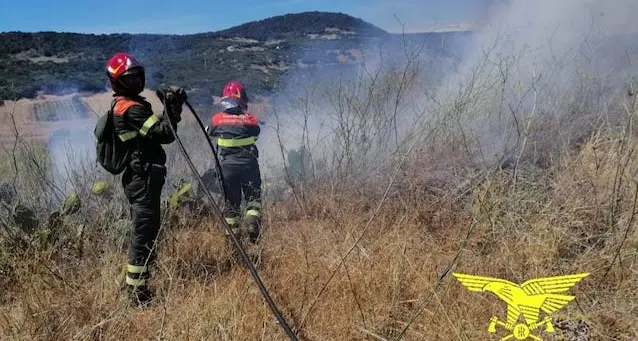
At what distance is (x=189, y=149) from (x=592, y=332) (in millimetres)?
5155

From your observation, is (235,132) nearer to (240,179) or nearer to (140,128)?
(240,179)

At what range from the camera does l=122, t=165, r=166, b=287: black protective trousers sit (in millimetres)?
3077

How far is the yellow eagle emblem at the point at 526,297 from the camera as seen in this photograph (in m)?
2.21

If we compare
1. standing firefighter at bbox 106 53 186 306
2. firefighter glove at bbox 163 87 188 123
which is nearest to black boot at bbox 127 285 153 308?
standing firefighter at bbox 106 53 186 306

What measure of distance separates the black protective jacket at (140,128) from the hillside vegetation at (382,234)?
657 millimetres

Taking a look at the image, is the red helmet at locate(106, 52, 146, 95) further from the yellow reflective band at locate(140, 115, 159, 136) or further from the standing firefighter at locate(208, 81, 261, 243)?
the standing firefighter at locate(208, 81, 261, 243)

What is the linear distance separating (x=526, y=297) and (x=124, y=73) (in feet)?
8.23

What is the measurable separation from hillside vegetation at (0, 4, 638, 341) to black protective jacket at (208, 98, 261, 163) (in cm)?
43

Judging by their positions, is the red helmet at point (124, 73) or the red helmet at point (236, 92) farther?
the red helmet at point (236, 92)

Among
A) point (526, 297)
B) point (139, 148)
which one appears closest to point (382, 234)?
point (526, 297)

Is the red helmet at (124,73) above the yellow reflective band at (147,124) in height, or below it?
above

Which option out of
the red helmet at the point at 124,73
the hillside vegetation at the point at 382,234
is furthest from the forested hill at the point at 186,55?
the red helmet at the point at 124,73

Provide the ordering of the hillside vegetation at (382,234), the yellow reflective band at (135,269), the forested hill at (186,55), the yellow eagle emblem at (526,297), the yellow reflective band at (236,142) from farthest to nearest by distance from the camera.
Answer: the forested hill at (186,55), the yellow reflective band at (236,142), the yellow reflective band at (135,269), the hillside vegetation at (382,234), the yellow eagle emblem at (526,297)

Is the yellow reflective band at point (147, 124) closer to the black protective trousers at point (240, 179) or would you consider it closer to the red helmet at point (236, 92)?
the black protective trousers at point (240, 179)
